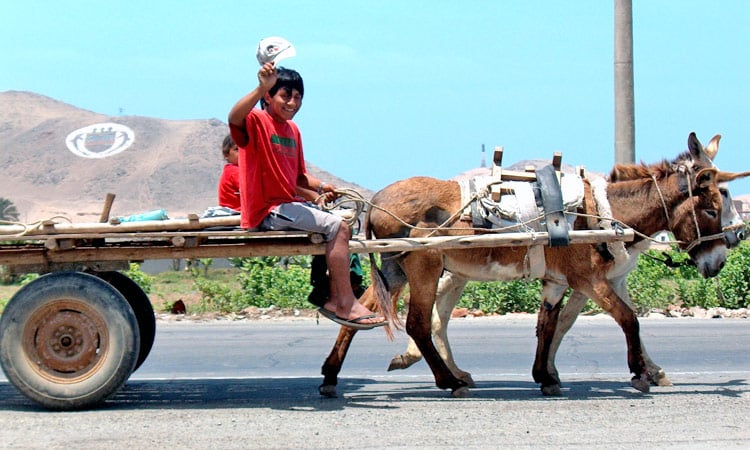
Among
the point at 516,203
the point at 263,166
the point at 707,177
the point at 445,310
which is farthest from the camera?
the point at 445,310

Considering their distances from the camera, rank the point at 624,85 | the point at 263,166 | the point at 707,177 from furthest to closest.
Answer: the point at 624,85 → the point at 707,177 → the point at 263,166

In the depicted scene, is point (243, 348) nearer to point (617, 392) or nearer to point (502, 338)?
point (502, 338)

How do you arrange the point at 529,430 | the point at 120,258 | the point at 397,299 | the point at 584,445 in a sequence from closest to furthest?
the point at 584,445 → the point at 529,430 → the point at 120,258 → the point at 397,299

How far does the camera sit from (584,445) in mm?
6629

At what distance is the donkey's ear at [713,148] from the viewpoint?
927 cm

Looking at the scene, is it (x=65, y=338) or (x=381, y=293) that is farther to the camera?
(x=381, y=293)

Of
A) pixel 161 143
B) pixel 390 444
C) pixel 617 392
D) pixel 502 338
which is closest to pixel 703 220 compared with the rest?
pixel 617 392

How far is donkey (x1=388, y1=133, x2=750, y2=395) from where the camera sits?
29.5 feet

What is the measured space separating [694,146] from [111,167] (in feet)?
269

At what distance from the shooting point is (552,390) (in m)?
8.65

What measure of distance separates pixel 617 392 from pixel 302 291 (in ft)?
29.1

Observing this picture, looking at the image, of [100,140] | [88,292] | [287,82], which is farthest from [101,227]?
[100,140]

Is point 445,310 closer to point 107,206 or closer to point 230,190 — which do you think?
point 230,190

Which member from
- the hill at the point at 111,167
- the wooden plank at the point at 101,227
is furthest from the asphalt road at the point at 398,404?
the hill at the point at 111,167
